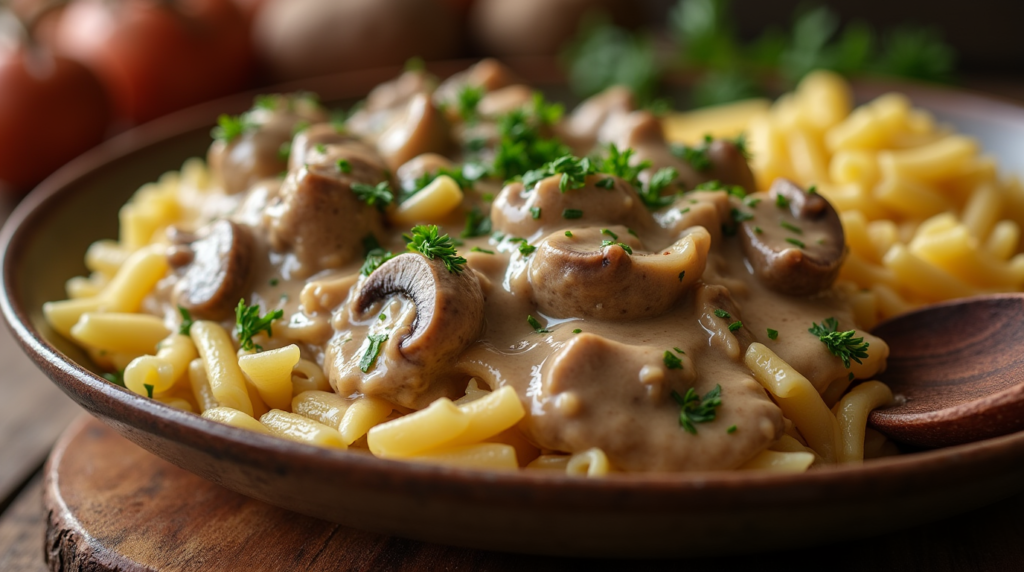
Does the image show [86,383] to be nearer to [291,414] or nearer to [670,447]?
[291,414]

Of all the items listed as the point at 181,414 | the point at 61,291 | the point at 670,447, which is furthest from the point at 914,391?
the point at 61,291

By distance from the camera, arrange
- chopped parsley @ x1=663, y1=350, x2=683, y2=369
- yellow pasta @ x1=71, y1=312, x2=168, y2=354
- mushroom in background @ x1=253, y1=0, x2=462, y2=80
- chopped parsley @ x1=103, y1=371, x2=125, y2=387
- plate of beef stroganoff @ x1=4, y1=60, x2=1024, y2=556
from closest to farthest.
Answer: plate of beef stroganoff @ x1=4, y1=60, x2=1024, y2=556 < chopped parsley @ x1=663, y1=350, x2=683, y2=369 < yellow pasta @ x1=71, y1=312, x2=168, y2=354 < chopped parsley @ x1=103, y1=371, x2=125, y2=387 < mushroom in background @ x1=253, y1=0, x2=462, y2=80

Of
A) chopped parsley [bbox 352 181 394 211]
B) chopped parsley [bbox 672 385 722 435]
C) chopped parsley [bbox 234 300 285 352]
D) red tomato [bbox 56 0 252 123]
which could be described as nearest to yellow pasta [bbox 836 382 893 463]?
chopped parsley [bbox 672 385 722 435]

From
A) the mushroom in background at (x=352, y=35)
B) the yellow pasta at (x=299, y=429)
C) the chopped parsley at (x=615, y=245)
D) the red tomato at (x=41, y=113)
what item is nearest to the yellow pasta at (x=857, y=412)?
the chopped parsley at (x=615, y=245)

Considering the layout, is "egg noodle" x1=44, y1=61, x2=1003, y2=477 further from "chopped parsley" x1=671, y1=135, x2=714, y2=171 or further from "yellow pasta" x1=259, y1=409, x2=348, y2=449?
"chopped parsley" x1=671, y1=135, x2=714, y2=171

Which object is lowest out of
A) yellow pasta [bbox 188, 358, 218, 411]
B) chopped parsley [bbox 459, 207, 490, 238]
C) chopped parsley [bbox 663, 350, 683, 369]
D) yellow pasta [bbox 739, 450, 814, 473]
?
yellow pasta [bbox 739, 450, 814, 473]

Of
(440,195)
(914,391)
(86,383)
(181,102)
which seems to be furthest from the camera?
(181,102)
